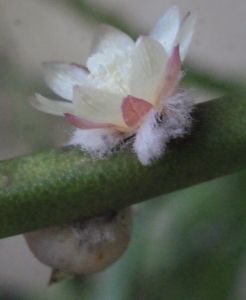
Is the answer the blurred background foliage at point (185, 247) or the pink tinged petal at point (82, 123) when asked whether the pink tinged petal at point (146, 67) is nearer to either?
the pink tinged petal at point (82, 123)

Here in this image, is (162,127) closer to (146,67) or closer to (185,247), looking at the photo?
(146,67)

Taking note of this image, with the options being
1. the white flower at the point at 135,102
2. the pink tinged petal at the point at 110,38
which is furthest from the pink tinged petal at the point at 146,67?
the pink tinged petal at the point at 110,38

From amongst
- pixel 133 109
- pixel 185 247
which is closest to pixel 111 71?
pixel 133 109

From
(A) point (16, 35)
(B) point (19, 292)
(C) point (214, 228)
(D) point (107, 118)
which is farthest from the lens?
(A) point (16, 35)

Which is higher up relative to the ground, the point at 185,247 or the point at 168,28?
the point at 168,28

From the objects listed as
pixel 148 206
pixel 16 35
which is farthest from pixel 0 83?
pixel 148 206

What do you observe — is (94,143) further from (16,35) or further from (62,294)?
(16,35)
